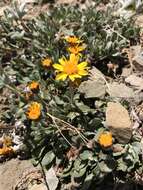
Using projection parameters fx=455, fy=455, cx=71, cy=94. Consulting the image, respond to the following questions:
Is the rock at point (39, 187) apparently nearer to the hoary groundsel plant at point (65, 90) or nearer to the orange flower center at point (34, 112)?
the hoary groundsel plant at point (65, 90)

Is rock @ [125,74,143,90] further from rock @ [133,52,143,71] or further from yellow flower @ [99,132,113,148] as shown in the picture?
yellow flower @ [99,132,113,148]

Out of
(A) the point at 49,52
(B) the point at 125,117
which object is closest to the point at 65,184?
(B) the point at 125,117

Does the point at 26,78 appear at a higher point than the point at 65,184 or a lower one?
higher

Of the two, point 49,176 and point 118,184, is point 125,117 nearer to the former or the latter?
point 118,184

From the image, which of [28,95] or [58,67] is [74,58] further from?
[28,95]

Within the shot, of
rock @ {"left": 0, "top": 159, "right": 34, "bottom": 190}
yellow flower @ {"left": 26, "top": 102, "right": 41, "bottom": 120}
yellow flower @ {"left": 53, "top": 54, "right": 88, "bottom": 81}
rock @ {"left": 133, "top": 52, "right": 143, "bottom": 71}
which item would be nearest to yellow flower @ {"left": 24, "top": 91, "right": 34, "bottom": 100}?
yellow flower @ {"left": 26, "top": 102, "right": 41, "bottom": 120}

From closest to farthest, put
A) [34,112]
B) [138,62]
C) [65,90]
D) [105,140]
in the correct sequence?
[105,140] < [34,112] < [65,90] < [138,62]

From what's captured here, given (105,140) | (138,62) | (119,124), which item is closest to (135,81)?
Answer: (138,62)
